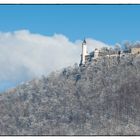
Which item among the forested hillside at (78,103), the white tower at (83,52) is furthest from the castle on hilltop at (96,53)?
the forested hillside at (78,103)

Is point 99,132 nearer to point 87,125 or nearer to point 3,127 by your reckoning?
point 87,125

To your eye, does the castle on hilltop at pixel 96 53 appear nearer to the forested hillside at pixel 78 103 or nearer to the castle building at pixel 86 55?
the castle building at pixel 86 55

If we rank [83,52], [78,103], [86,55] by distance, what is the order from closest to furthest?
[78,103] < [86,55] < [83,52]

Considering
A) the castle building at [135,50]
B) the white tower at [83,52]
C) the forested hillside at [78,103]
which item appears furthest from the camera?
the castle building at [135,50]

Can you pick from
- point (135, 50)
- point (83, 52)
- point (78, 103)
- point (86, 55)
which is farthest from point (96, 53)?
point (78, 103)

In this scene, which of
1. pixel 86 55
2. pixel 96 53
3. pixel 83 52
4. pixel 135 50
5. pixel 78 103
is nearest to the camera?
pixel 78 103

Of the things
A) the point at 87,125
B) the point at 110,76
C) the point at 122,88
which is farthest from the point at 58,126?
the point at 110,76

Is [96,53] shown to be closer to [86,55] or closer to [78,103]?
[86,55]

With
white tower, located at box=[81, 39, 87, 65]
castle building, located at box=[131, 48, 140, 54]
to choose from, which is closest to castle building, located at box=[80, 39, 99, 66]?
white tower, located at box=[81, 39, 87, 65]
